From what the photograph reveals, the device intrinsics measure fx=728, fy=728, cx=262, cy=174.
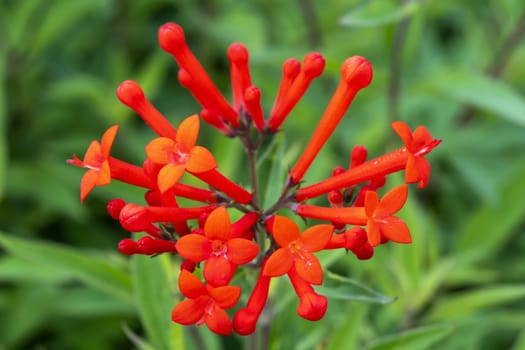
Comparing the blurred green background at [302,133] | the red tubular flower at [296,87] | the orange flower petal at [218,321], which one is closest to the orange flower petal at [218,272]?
the orange flower petal at [218,321]

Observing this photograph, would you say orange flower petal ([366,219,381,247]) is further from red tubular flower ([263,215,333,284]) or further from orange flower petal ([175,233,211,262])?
orange flower petal ([175,233,211,262])

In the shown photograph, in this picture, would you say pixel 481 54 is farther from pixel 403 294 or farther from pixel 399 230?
pixel 399 230

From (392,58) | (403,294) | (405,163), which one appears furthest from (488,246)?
(405,163)

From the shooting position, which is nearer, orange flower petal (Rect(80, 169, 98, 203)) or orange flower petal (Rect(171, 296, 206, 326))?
orange flower petal (Rect(171, 296, 206, 326))

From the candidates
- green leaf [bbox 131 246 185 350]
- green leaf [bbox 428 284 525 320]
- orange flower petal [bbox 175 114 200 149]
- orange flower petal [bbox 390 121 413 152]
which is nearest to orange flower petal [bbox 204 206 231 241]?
orange flower petal [bbox 175 114 200 149]

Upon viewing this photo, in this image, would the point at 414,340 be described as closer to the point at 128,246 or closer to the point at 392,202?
the point at 392,202

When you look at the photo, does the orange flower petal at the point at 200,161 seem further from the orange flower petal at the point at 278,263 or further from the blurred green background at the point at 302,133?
the blurred green background at the point at 302,133
